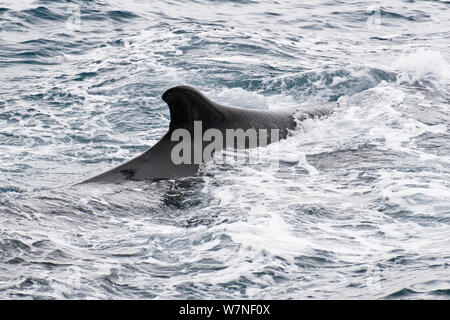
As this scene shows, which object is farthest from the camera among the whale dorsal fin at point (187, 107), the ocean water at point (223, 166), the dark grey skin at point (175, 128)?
the whale dorsal fin at point (187, 107)

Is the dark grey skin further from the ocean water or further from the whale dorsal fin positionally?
the ocean water

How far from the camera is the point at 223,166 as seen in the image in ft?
41.1

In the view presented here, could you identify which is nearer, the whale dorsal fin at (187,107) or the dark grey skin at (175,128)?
the dark grey skin at (175,128)

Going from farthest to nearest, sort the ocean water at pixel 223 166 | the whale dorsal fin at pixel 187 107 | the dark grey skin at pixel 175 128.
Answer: the whale dorsal fin at pixel 187 107 → the dark grey skin at pixel 175 128 → the ocean water at pixel 223 166

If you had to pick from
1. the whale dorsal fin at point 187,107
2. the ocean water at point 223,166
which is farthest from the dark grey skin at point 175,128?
the ocean water at point 223,166

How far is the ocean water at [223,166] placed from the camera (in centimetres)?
880

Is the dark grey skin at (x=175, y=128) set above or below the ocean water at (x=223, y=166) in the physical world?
above

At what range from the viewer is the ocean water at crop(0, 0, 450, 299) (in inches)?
347

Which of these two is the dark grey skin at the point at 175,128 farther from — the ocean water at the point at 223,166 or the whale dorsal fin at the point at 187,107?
the ocean water at the point at 223,166

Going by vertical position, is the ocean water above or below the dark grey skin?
below

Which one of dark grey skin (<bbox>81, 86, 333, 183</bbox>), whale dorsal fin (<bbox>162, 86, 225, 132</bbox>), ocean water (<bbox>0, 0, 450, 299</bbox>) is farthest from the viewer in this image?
whale dorsal fin (<bbox>162, 86, 225, 132</bbox>)

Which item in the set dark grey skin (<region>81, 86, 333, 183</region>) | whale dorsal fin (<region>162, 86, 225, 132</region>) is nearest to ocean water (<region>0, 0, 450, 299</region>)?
dark grey skin (<region>81, 86, 333, 183</region>)

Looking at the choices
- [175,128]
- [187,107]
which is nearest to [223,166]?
[175,128]
